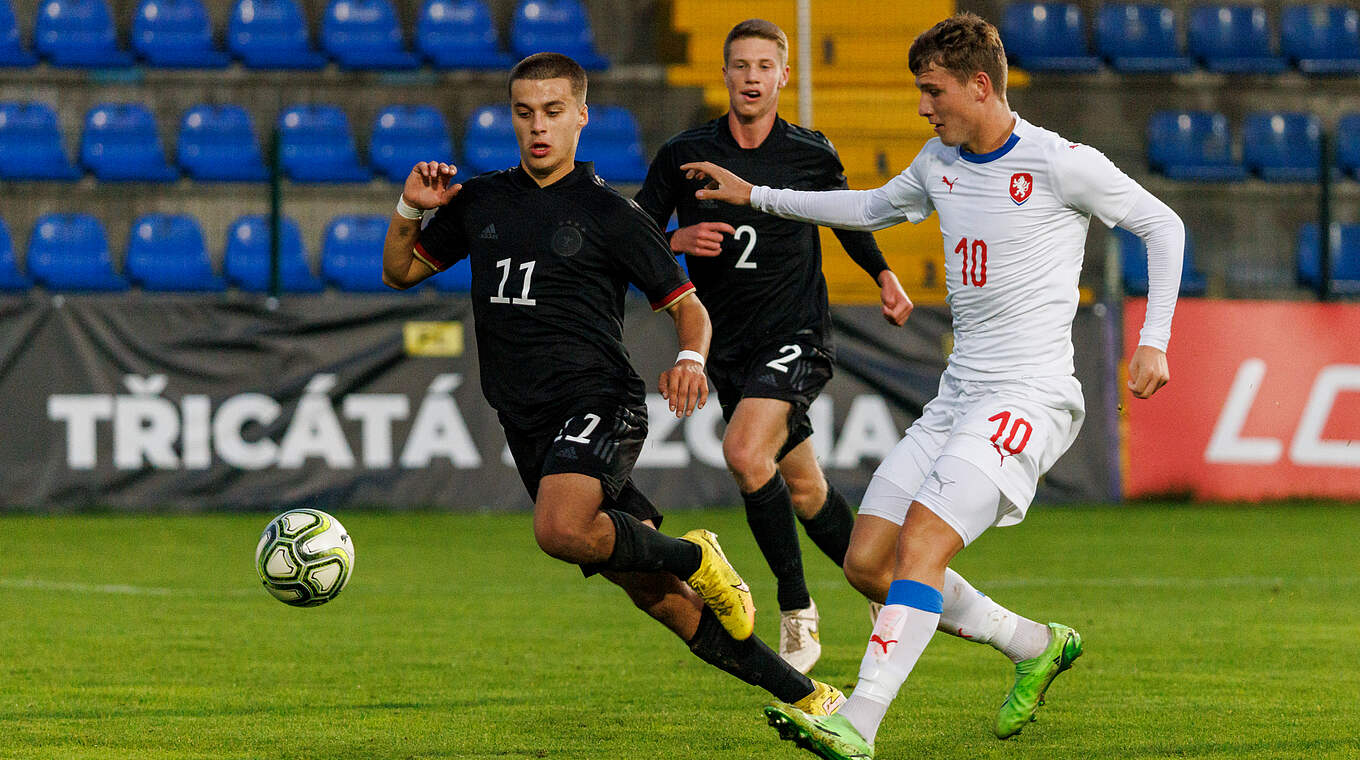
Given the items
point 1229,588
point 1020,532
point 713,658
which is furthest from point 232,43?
point 713,658

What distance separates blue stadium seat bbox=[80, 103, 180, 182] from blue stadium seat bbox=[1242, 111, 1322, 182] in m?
11.1

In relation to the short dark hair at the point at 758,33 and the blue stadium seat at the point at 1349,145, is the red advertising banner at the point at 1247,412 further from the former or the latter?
the short dark hair at the point at 758,33

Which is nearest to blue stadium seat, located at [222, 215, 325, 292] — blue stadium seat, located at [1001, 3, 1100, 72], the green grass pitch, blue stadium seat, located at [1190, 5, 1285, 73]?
the green grass pitch

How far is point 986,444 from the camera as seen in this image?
4.78 meters

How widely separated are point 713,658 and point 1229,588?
4848 mm

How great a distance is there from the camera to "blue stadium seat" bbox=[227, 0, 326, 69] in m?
16.7

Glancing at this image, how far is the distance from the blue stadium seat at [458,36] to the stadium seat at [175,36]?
208cm

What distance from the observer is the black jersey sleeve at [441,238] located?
17.9 ft

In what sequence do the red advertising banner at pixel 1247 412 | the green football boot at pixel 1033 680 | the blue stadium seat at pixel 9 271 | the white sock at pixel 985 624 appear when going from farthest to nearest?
1. the blue stadium seat at pixel 9 271
2. the red advertising banner at pixel 1247 412
3. the white sock at pixel 985 624
4. the green football boot at pixel 1033 680

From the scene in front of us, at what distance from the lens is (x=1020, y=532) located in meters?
11.8

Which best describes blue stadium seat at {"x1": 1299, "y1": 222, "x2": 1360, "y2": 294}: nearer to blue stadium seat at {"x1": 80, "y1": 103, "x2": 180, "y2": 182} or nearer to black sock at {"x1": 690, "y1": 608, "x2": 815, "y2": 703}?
blue stadium seat at {"x1": 80, "y1": 103, "x2": 180, "y2": 182}

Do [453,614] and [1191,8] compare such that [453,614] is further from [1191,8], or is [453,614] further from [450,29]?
[1191,8]

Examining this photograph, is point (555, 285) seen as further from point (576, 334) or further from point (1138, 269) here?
point (1138, 269)

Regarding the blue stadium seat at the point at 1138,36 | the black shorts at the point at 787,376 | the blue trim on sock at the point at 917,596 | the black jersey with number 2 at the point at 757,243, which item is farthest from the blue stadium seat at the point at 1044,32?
the blue trim on sock at the point at 917,596
